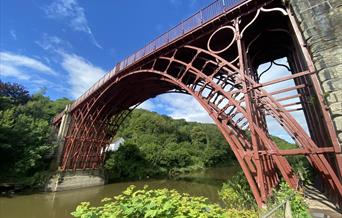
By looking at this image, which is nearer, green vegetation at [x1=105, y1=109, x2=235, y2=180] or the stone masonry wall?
the stone masonry wall

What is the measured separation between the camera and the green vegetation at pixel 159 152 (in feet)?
99.1

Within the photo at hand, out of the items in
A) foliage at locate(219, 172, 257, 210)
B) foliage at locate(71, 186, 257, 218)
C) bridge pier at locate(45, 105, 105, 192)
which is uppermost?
bridge pier at locate(45, 105, 105, 192)

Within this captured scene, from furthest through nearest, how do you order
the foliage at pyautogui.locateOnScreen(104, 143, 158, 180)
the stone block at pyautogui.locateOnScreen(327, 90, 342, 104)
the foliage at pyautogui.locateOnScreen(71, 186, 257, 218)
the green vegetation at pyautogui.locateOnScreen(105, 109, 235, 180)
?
1. the green vegetation at pyautogui.locateOnScreen(105, 109, 235, 180)
2. the foliage at pyautogui.locateOnScreen(104, 143, 158, 180)
3. the stone block at pyautogui.locateOnScreen(327, 90, 342, 104)
4. the foliage at pyautogui.locateOnScreen(71, 186, 257, 218)

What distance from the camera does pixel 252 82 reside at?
8469mm

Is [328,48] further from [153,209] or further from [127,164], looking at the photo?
[127,164]

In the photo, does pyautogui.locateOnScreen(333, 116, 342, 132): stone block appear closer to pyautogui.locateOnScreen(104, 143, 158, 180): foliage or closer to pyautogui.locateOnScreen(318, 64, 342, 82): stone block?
pyautogui.locateOnScreen(318, 64, 342, 82): stone block

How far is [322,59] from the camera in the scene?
5.31 metres

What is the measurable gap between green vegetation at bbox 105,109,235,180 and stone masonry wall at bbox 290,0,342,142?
27143 millimetres

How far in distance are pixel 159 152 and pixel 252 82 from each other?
29.7 meters

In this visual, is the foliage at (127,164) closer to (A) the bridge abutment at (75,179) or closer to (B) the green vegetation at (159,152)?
(B) the green vegetation at (159,152)

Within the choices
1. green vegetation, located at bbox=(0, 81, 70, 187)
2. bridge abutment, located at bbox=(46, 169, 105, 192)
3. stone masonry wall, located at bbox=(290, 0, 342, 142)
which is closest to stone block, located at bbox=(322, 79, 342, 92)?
stone masonry wall, located at bbox=(290, 0, 342, 142)

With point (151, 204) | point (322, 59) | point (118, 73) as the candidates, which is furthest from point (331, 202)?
point (118, 73)

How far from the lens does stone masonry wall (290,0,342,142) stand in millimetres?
5043

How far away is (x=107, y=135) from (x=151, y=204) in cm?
2517
